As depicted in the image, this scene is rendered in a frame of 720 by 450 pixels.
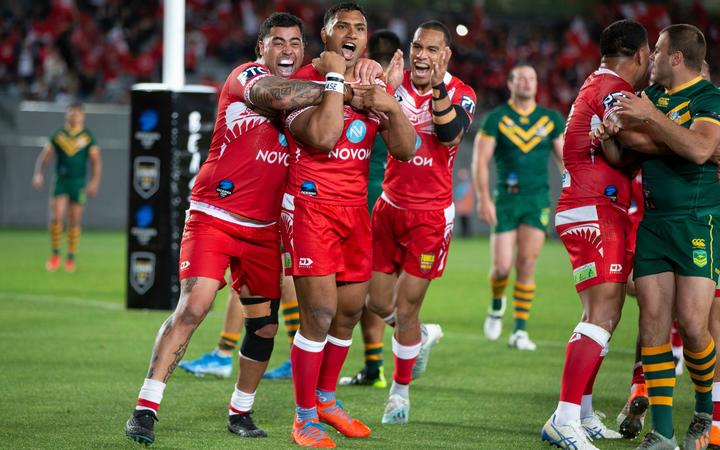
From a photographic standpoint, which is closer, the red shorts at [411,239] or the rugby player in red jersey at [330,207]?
the rugby player in red jersey at [330,207]

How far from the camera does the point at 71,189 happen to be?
55.9 ft

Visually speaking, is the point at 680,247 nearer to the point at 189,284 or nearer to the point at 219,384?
the point at 189,284

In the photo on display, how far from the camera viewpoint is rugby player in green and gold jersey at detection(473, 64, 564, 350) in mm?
10234

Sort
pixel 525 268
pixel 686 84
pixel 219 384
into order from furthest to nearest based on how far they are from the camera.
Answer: pixel 525 268 → pixel 219 384 → pixel 686 84

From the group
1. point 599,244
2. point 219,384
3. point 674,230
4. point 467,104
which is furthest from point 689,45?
point 219,384

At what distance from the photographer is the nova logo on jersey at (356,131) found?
5957mm

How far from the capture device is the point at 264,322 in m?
6.19

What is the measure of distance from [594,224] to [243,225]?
204cm

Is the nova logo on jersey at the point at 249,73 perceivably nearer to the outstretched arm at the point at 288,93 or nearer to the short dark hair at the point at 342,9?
the outstretched arm at the point at 288,93

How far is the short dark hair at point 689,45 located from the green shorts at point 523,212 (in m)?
4.54

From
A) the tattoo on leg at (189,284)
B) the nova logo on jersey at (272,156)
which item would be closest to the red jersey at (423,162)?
the nova logo on jersey at (272,156)

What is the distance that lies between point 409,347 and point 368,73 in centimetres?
193

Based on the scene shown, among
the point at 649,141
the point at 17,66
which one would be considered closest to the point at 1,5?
the point at 17,66

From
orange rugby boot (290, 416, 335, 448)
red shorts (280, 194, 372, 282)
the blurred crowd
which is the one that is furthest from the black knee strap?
the blurred crowd
